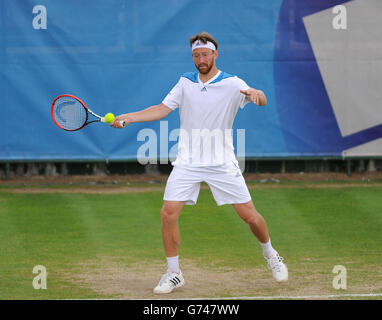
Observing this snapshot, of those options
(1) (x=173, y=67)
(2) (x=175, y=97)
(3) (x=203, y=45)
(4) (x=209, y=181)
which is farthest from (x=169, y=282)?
(1) (x=173, y=67)

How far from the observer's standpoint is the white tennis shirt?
6.35 m

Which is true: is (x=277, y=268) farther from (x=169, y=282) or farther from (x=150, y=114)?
(x=150, y=114)

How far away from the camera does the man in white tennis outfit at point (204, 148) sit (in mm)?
6344

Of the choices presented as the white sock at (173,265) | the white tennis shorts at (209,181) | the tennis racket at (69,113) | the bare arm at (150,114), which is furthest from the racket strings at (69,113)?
the white sock at (173,265)

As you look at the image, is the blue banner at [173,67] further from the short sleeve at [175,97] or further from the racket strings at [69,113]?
the short sleeve at [175,97]

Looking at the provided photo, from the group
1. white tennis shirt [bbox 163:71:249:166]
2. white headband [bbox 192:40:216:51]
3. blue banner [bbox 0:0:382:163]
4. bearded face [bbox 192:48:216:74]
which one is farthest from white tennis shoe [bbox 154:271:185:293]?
blue banner [bbox 0:0:382:163]

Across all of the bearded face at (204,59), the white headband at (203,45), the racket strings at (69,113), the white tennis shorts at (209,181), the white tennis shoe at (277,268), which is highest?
the white headband at (203,45)

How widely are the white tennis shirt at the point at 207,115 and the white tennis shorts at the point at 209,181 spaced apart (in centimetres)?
6

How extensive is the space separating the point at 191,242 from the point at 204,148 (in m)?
1.81

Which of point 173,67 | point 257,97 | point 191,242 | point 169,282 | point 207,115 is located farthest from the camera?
point 173,67

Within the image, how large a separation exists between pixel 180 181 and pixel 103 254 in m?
1.52

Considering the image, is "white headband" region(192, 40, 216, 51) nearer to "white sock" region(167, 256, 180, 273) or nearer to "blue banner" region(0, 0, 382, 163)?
"white sock" region(167, 256, 180, 273)

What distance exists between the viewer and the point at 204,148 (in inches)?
252

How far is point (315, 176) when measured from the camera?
36.7ft
